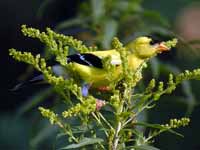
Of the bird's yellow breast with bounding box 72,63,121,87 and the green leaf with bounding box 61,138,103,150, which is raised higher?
the bird's yellow breast with bounding box 72,63,121,87

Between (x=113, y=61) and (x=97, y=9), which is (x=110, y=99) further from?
(x=97, y=9)

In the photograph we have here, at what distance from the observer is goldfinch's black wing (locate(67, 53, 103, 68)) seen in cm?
242

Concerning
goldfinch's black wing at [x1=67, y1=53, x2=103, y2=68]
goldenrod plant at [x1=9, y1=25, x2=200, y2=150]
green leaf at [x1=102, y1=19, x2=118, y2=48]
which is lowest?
goldenrod plant at [x1=9, y1=25, x2=200, y2=150]

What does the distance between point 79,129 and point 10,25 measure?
5.44 meters

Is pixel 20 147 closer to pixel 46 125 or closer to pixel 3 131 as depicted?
pixel 3 131

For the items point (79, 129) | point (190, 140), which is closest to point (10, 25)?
point (190, 140)

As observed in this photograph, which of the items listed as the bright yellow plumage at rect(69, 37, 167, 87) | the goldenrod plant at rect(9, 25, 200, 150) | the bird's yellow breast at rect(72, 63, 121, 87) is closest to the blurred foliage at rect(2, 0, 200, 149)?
the bright yellow plumage at rect(69, 37, 167, 87)

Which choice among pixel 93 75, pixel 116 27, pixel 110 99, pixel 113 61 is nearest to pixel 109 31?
pixel 116 27

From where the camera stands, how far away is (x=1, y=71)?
7.20 metres

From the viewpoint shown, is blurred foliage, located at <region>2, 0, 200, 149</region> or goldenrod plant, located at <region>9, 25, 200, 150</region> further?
blurred foliage, located at <region>2, 0, 200, 149</region>

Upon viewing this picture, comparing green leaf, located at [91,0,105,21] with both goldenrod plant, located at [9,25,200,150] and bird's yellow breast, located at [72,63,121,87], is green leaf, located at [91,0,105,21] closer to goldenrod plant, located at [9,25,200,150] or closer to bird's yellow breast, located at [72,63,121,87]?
bird's yellow breast, located at [72,63,121,87]

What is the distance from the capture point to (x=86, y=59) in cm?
251

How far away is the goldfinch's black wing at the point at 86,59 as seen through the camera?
242 centimetres

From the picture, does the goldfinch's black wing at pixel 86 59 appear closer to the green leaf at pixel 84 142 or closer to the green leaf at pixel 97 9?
the green leaf at pixel 84 142
